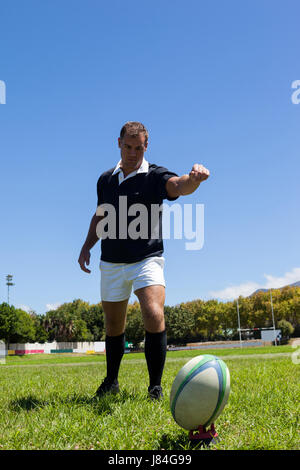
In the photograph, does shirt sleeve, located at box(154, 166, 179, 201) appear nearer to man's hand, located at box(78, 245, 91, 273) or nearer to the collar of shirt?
the collar of shirt

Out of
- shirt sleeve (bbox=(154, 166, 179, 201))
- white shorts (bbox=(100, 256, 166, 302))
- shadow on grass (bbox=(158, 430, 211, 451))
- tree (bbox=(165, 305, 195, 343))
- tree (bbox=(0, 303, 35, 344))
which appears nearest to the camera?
shadow on grass (bbox=(158, 430, 211, 451))

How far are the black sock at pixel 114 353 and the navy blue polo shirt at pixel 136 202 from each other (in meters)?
0.84

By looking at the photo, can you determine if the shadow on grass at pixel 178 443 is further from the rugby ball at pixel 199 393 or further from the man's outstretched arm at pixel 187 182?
the man's outstretched arm at pixel 187 182

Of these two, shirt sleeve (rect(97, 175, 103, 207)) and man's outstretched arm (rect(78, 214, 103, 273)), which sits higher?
shirt sleeve (rect(97, 175, 103, 207))

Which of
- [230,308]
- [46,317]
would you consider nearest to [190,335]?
[230,308]

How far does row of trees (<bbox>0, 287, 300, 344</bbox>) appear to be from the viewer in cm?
6975

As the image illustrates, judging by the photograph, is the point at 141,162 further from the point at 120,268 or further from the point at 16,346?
the point at 16,346

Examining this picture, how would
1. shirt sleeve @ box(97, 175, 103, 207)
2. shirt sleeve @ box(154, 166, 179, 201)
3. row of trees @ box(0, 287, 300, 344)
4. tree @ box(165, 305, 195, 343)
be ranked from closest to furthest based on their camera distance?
1. shirt sleeve @ box(154, 166, 179, 201)
2. shirt sleeve @ box(97, 175, 103, 207)
3. row of trees @ box(0, 287, 300, 344)
4. tree @ box(165, 305, 195, 343)

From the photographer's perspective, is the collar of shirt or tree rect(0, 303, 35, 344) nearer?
the collar of shirt

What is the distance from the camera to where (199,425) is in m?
2.31

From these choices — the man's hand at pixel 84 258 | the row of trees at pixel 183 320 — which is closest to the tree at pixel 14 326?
the row of trees at pixel 183 320

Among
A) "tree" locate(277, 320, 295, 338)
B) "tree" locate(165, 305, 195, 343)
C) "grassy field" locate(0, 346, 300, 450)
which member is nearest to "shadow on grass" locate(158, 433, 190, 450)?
"grassy field" locate(0, 346, 300, 450)
